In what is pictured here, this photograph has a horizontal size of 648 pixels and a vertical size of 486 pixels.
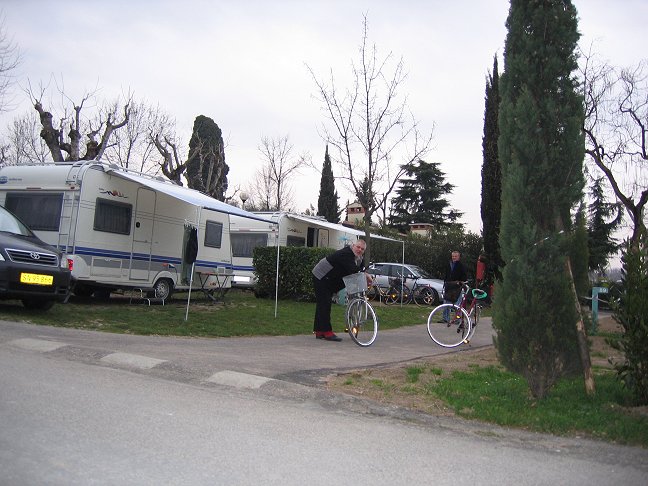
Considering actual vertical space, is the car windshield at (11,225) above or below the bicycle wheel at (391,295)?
above

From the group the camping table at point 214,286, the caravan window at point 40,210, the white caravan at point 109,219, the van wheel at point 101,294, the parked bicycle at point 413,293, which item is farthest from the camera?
the parked bicycle at point 413,293

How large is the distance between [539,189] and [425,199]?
43148 mm

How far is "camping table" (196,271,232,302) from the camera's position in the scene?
53.4 feet

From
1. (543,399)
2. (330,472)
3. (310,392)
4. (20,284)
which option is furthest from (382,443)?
(20,284)

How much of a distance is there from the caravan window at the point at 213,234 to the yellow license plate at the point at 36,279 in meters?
6.69

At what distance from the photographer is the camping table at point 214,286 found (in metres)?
16.3

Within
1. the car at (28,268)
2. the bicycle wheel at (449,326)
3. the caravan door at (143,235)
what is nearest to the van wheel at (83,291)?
the caravan door at (143,235)

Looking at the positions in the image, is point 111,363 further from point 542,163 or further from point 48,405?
point 542,163

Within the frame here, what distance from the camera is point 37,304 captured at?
11.1 meters

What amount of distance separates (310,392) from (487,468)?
235 cm

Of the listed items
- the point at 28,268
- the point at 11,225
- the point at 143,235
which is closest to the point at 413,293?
the point at 143,235

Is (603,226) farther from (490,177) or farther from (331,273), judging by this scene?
(331,273)

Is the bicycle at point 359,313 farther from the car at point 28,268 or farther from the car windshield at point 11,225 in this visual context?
the car windshield at point 11,225

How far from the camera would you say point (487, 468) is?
4156 mm
